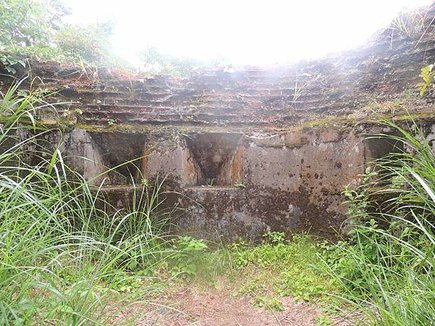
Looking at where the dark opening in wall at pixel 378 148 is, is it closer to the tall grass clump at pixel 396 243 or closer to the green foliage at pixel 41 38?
the tall grass clump at pixel 396 243

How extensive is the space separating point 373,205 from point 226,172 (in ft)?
5.33

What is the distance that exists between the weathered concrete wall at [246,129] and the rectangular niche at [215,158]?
1cm

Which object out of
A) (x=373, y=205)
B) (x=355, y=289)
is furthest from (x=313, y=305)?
(x=373, y=205)

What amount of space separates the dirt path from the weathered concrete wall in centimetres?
76

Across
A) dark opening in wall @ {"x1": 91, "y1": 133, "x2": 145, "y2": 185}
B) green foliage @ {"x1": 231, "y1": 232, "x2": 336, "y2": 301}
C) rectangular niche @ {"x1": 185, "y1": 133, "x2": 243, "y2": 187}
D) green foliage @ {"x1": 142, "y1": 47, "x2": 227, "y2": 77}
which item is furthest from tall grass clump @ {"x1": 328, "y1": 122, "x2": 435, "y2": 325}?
green foliage @ {"x1": 142, "y1": 47, "x2": 227, "y2": 77}

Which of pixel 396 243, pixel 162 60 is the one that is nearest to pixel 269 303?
pixel 396 243

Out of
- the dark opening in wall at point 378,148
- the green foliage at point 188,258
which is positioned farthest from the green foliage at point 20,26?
the dark opening in wall at point 378,148

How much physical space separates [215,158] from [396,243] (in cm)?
257

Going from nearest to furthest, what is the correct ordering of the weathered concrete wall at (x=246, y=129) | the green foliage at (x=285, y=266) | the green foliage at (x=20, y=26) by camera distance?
the green foliage at (x=285, y=266), the weathered concrete wall at (x=246, y=129), the green foliage at (x=20, y=26)

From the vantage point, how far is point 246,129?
148 inches

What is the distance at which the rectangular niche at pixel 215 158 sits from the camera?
12.0 ft

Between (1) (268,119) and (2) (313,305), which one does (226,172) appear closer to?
(1) (268,119)

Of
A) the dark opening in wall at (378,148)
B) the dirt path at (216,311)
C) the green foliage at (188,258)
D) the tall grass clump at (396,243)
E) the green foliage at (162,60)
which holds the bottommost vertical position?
the dirt path at (216,311)

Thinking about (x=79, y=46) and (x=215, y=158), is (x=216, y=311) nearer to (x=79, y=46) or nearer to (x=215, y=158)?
(x=215, y=158)
